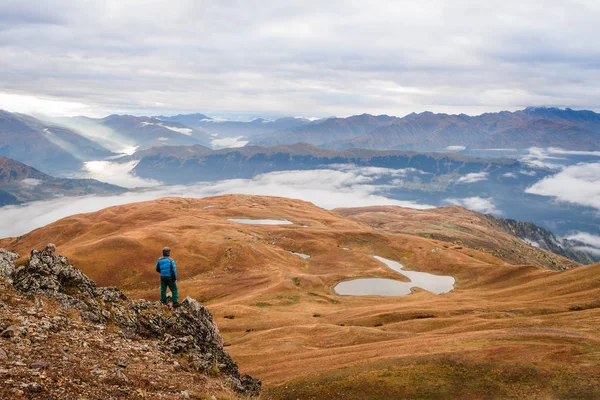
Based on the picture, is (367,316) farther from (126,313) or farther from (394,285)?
(394,285)

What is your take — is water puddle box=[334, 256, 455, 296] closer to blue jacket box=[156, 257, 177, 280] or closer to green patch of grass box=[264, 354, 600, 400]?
green patch of grass box=[264, 354, 600, 400]

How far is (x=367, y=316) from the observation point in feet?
256

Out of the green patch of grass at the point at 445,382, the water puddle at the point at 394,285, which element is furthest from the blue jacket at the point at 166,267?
the water puddle at the point at 394,285

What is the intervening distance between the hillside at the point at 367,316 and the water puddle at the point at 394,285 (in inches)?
151

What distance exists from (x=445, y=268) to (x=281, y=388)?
14180 cm

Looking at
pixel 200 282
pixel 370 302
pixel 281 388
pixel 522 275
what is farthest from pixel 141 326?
pixel 522 275

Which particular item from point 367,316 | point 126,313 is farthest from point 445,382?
point 367,316

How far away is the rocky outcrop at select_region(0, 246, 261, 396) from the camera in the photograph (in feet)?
92.6

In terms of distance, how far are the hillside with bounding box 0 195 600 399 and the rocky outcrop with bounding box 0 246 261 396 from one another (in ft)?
28.7

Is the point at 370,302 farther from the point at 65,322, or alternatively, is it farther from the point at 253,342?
the point at 65,322

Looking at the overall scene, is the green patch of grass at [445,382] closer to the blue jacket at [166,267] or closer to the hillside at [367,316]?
the hillside at [367,316]

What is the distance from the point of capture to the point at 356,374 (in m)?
38.6

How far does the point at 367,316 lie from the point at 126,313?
56020 mm

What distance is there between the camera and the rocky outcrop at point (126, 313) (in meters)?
28.2
